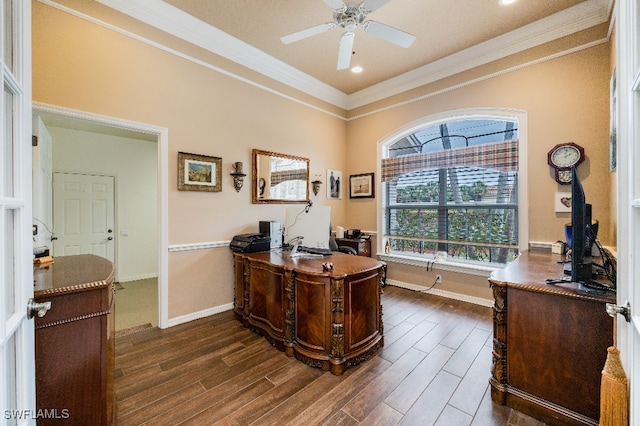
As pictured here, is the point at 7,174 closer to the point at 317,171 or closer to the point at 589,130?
the point at 317,171

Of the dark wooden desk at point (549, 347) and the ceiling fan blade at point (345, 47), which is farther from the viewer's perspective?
the ceiling fan blade at point (345, 47)

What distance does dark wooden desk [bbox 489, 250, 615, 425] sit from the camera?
4.98 ft

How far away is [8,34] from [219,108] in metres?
2.64

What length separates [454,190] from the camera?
157 inches

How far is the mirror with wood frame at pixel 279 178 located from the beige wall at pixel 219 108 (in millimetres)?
130

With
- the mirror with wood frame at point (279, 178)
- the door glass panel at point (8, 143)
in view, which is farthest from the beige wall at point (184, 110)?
the door glass panel at point (8, 143)

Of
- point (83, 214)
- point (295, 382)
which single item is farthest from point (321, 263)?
point (83, 214)

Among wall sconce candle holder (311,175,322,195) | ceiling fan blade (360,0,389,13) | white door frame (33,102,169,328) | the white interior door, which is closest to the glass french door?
white door frame (33,102,169,328)

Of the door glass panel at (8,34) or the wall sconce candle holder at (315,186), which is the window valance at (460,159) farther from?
the door glass panel at (8,34)

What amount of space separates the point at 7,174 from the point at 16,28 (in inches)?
20.4

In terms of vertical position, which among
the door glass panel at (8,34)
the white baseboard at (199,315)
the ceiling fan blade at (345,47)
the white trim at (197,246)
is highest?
the ceiling fan blade at (345,47)

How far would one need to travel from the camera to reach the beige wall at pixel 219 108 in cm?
247

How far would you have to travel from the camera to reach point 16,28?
0.93 metres

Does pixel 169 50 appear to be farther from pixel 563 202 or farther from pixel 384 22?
pixel 563 202
